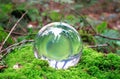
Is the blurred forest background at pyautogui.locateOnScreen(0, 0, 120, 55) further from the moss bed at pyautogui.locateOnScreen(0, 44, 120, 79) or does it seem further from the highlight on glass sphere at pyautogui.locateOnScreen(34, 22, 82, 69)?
the highlight on glass sphere at pyautogui.locateOnScreen(34, 22, 82, 69)

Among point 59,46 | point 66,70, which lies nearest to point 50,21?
point 59,46

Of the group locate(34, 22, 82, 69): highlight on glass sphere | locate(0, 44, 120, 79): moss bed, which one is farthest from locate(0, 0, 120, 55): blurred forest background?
locate(34, 22, 82, 69): highlight on glass sphere

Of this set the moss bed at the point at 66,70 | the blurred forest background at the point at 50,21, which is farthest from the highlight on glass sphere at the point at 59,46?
the blurred forest background at the point at 50,21

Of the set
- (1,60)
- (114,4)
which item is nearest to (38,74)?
(1,60)

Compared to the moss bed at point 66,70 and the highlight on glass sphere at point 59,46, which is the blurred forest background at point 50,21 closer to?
the moss bed at point 66,70

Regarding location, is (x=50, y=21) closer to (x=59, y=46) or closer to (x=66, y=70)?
(x=59, y=46)

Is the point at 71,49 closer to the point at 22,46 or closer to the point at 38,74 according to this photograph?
the point at 38,74
